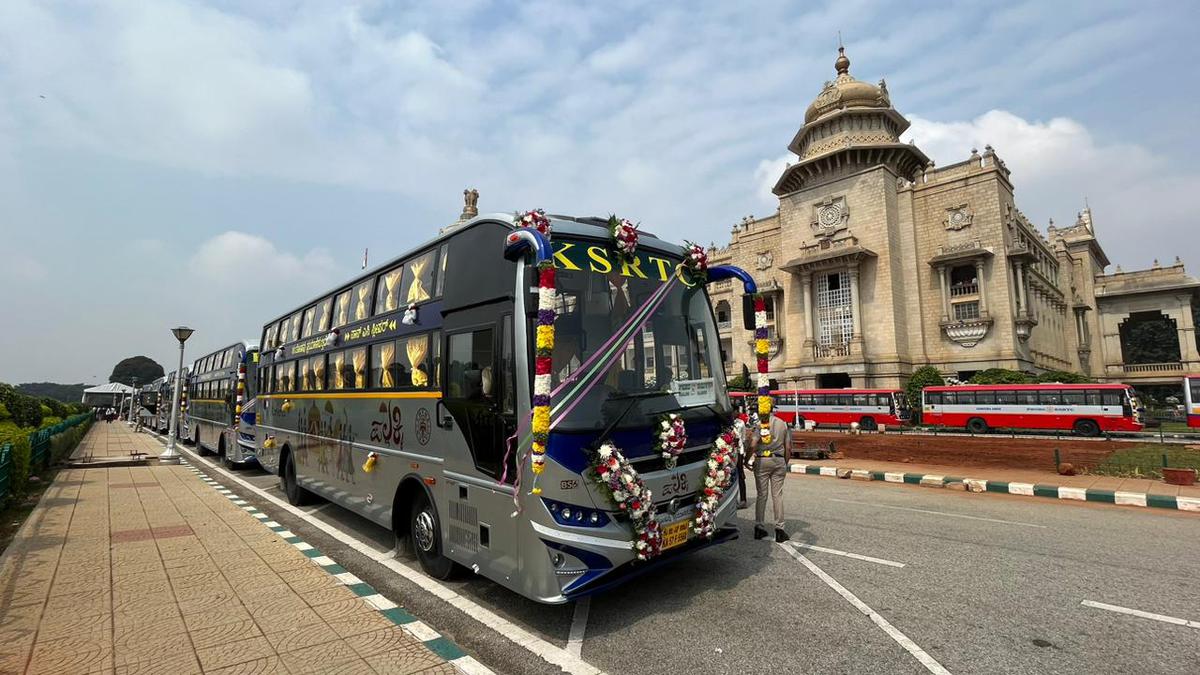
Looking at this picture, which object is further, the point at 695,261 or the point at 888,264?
the point at 888,264

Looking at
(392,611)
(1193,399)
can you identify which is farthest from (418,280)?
(1193,399)

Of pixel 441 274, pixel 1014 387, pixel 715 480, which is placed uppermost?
pixel 441 274

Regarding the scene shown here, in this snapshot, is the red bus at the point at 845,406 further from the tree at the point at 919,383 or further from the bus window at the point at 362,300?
the bus window at the point at 362,300

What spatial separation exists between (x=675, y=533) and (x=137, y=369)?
525 feet

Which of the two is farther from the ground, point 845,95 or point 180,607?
point 845,95

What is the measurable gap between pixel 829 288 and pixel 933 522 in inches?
1509

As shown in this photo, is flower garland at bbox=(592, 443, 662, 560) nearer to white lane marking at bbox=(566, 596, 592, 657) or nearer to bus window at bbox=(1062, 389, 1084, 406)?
white lane marking at bbox=(566, 596, 592, 657)

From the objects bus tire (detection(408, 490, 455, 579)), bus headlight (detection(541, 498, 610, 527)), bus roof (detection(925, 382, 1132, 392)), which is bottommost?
bus tire (detection(408, 490, 455, 579))

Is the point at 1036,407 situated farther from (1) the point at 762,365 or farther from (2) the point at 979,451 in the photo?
(1) the point at 762,365

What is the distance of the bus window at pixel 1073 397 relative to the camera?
2672cm

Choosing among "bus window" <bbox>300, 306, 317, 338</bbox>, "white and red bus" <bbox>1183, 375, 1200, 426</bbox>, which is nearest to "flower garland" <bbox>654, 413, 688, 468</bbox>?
"bus window" <bbox>300, 306, 317, 338</bbox>

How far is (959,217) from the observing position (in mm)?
39812

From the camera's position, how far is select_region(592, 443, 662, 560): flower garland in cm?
447

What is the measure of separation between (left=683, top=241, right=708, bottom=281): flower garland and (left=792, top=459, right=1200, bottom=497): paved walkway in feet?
36.6
